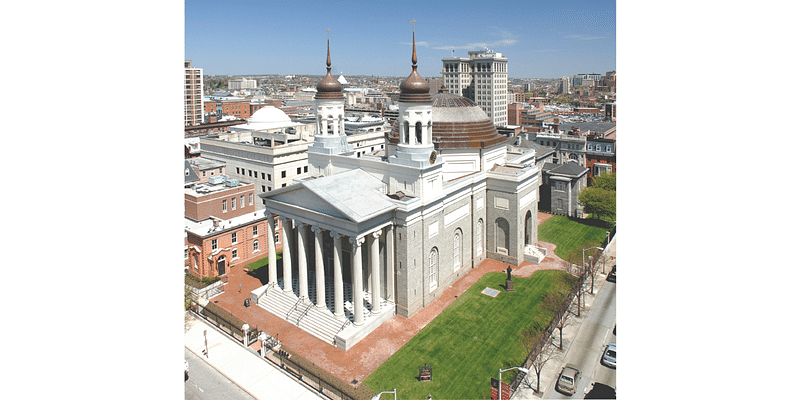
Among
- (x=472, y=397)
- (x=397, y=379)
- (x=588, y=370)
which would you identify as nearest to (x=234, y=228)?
(x=397, y=379)

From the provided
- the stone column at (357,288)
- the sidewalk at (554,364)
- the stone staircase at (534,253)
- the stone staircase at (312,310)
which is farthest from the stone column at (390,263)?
the stone staircase at (534,253)

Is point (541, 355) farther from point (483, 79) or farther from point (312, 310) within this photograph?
point (483, 79)

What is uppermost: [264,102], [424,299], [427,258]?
[264,102]

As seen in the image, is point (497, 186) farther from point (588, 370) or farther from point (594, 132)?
point (594, 132)

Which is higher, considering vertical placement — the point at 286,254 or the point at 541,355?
the point at 286,254

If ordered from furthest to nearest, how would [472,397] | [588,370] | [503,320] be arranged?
[503,320] < [588,370] < [472,397]

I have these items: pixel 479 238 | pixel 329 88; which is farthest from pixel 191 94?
pixel 479 238
